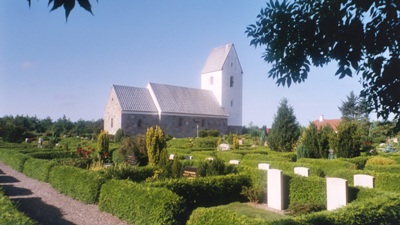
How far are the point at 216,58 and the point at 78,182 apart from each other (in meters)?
37.9

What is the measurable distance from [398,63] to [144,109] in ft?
111

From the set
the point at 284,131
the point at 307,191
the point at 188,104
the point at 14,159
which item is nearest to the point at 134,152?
the point at 14,159

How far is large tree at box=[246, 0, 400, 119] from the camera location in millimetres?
2980

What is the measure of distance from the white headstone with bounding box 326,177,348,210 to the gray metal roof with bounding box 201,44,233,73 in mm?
36772

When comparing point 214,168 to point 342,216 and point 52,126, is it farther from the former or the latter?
point 52,126

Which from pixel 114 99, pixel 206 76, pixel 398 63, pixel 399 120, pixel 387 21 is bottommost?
pixel 399 120

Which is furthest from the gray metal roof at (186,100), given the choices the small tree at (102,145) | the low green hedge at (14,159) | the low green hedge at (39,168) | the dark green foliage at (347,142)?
the low green hedge at (39,168)

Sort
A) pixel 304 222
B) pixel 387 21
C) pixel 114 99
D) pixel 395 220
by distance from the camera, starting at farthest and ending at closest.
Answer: pixel 114 99 → pixel 395 220 → pixel 304 222 → pixel 387 21

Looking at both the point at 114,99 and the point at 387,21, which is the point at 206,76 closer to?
the point at 114,99

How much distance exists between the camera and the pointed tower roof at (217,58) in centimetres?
4438

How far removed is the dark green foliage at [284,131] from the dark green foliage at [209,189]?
1305 centimetres

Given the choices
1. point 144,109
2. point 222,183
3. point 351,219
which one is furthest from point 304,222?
point 144,109

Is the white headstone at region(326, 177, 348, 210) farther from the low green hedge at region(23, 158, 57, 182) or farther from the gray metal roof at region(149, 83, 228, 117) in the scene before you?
the gray metal roof at region(149, 83, 228, 117)

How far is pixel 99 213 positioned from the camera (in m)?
8.26
